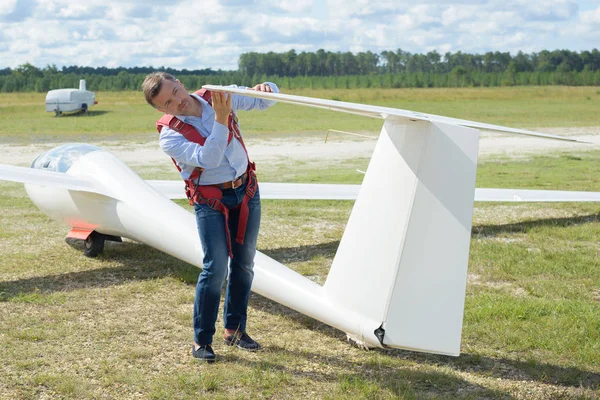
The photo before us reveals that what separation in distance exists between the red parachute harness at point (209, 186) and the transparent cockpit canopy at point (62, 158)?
13.6ft

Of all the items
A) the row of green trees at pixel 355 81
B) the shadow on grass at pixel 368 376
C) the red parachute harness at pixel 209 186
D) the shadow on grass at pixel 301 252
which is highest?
the row of green trees at pixel 355 81

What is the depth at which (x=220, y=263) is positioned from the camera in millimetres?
4551

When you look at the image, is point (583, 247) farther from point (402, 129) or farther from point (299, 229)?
point (402, 129)

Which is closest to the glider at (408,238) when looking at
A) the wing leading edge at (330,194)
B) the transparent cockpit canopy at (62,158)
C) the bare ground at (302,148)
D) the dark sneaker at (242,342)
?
the dark sneaker at (242,342)

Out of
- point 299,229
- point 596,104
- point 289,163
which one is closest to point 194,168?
point 299,229

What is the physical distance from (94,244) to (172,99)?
4.24 m

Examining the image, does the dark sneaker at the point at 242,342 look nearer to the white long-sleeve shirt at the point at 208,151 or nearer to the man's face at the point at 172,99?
the white long-sleeve shirt at the point at 208,151

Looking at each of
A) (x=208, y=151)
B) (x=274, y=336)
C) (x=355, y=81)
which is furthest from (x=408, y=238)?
(x=355, y=81)

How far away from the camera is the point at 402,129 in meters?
3.99

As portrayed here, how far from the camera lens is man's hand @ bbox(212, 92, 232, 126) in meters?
4.04

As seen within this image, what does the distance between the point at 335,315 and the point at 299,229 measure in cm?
508

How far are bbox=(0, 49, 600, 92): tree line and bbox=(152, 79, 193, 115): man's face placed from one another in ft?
240

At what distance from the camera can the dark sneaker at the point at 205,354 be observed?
187 inches

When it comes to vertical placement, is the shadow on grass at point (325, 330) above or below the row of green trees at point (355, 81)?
below
